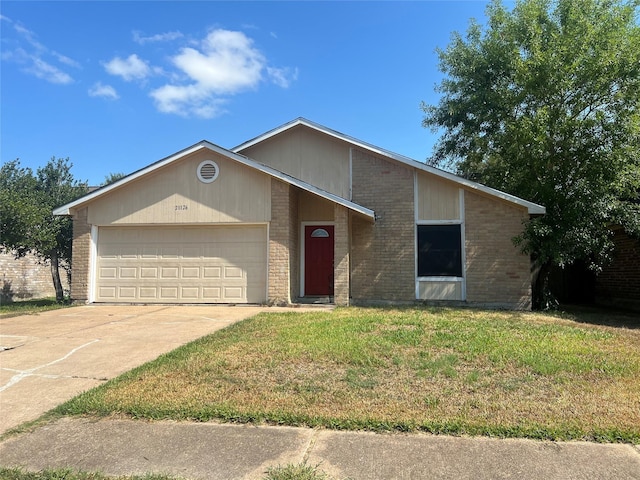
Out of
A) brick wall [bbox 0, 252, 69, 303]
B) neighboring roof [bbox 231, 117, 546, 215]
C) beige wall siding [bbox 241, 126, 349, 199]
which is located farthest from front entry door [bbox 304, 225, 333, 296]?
brick wall [bbox 0, 252, 69, 303]

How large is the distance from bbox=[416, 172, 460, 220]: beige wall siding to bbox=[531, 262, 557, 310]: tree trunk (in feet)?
9.39

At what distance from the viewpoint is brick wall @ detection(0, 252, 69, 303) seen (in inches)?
782

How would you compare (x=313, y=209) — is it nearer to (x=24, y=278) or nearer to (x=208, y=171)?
(x=208, y=171)

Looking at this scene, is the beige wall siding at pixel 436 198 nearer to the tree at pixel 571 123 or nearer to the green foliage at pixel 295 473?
the tree at pixel 571 123

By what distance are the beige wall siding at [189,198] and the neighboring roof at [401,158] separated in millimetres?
2191

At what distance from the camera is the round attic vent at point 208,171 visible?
12.4m

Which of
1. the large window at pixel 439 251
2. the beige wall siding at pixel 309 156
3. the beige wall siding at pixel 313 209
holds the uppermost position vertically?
the beige wall siding at pixel 309 156

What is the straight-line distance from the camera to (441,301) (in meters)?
12.6

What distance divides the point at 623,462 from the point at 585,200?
9.62 m

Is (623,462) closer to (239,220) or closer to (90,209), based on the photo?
(239,220)

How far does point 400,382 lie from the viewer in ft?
17.1

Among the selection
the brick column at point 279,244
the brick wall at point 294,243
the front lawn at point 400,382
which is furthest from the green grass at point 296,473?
the brick wall at point 294,243

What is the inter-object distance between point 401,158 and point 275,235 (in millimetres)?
4203

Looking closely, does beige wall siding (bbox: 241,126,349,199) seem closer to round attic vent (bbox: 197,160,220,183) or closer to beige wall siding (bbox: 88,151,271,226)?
beige wall siding (bbox: 88,151,271,226)
